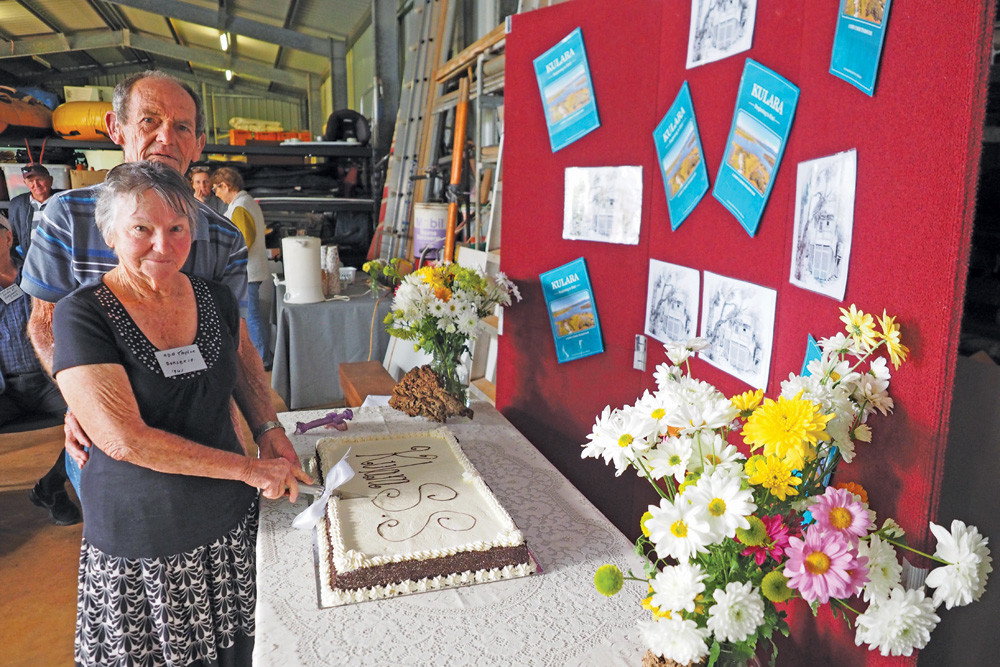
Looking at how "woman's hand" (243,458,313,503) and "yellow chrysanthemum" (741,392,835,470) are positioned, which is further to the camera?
"woman's hand" (243,458,313,503)

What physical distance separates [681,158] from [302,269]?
9.64 feet

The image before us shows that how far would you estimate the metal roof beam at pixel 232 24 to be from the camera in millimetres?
8227

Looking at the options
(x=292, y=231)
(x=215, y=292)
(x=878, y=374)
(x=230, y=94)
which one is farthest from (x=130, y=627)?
(x=230, y=94)

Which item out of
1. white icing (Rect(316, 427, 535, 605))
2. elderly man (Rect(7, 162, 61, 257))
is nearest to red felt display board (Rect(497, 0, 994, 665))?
white icing (Rect(316, 427, 535, 605))

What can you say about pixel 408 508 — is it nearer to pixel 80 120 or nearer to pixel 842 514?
pixel 842 514

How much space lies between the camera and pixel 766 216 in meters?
1.16

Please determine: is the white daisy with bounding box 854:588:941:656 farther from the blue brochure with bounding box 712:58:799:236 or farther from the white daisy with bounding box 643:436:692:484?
the blue brochure with bounding box 712:58:799:236

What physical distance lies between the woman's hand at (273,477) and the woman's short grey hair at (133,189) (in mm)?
522

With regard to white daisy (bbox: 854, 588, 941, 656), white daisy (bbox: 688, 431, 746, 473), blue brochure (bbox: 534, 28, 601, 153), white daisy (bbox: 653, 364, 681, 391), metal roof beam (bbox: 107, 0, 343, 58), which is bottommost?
white daisy (bbox: 854, 588, 941, 656)

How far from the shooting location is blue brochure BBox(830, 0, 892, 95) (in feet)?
2.71

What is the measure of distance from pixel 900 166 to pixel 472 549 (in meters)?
0.81

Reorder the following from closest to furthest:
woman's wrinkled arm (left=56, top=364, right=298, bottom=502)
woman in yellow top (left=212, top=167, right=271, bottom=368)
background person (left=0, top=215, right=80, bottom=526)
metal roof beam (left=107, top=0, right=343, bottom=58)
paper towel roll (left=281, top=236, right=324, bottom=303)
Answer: woman's wrinkled arm (left=56, top=364, right=298, bottom=502) → background person (left=0, top=215, right=80, bottom=526) → paper towel roll (left=281, top=236, right=324, bottom=303) → woman in yellow top (left=212, top=167, right=271, bottom=368) → metal roof beam (left=107, top=0, right=343, bottom=58)

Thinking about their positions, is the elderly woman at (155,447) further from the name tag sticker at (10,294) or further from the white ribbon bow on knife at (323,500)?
the name tag sticker at (10,294)

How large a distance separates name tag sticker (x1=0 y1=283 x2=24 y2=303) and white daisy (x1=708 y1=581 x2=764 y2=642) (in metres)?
3.38
